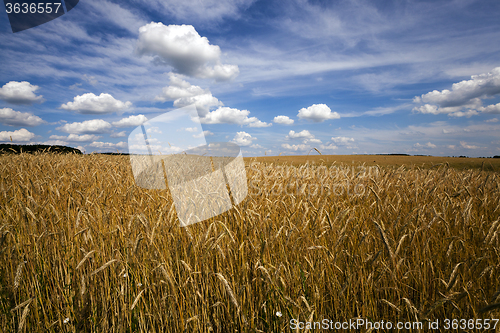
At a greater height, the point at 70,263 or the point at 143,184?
the point at 143,184

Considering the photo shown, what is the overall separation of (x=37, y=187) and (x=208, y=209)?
2.75 m

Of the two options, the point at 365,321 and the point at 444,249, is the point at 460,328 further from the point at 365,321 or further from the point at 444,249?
the point at 444,249

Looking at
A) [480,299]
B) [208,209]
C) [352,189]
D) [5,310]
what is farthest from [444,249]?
[5,310]

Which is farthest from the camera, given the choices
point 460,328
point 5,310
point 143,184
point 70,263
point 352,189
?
point 143,184

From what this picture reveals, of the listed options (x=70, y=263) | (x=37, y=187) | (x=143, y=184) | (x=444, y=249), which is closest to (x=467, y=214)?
(x=444, y=249)

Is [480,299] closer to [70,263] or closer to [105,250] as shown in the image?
[105,250]

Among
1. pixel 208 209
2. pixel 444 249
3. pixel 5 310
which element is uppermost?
pixel 208 209

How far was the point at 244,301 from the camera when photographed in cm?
164

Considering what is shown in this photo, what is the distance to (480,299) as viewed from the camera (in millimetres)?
1695

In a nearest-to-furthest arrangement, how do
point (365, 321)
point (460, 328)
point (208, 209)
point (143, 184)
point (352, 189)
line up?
point (460, 328) < point (365, 321) < point (208, 209) < point (352, 189) < point (143, 184)

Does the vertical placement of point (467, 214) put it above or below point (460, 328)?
above

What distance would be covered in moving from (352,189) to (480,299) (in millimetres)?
2345

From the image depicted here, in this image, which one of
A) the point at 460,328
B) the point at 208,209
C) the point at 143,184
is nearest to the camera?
the point at 460,328

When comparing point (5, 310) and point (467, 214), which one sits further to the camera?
point (467, 214)
